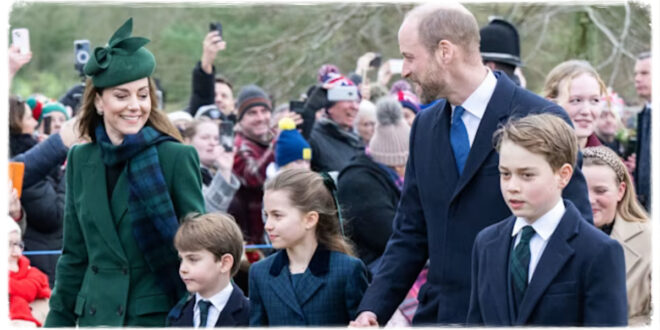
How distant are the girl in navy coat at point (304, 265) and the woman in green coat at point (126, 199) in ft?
1.39

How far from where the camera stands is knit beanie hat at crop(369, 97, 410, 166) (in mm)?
6965

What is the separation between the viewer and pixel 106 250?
5008mm

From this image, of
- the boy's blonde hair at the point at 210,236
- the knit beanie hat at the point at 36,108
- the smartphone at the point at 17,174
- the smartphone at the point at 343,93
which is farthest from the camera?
the knit beanie hat at the point at 36,108

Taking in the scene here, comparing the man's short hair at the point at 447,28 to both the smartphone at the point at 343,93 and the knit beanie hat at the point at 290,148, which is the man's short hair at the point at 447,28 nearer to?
the knit beanie hat at the point at 290,148

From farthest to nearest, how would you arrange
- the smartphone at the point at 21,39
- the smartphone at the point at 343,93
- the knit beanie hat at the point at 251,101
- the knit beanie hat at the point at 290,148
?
the knit beanie hat at the point at 251,101, the smartphone at the point at 343,93, the knit beanie hat at the point at 290,148, the smartphone at the point at 21,39

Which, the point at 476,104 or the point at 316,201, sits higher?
the point at 476,104

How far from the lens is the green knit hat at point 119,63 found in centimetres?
496

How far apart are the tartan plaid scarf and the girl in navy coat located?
0.48m

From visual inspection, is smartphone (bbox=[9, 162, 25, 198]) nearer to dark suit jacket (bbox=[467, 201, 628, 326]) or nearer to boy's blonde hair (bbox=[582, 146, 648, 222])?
boy's blonde hair (bbox=[582, 146, 648, 222])

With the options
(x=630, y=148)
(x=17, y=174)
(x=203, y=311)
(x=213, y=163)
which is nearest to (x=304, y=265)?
(x=203, y=311)

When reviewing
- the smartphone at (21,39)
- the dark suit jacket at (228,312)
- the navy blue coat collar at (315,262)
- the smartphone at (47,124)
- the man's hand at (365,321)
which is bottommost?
the dark suit jacket at (228,312)

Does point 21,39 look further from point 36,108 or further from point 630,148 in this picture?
point 630,148

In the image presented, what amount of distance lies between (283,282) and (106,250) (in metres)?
0.87

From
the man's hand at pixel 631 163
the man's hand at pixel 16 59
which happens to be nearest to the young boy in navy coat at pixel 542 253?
the man's hand at pixel 16 59
